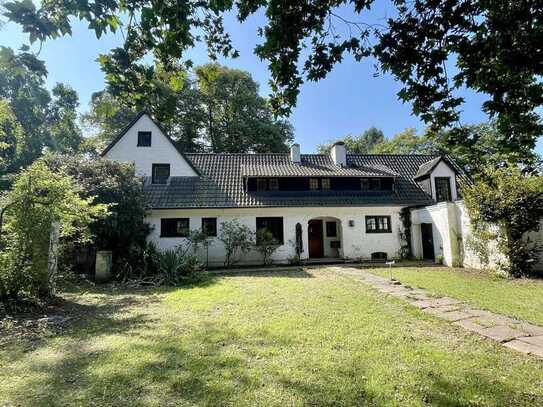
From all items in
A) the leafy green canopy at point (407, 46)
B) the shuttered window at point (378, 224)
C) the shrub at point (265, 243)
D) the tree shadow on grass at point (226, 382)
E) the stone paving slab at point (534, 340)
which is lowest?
the tree shadow on grass at point (226, 382)

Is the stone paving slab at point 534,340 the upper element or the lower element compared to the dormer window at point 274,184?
lower

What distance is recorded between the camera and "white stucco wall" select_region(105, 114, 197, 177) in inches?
666

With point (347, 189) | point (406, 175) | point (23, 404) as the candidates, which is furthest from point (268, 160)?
point (23, 404)

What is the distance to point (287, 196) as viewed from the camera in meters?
16.5

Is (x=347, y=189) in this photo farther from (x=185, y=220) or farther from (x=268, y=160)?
(x=185, y=220)

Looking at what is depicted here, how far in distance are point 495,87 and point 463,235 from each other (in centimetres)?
1115

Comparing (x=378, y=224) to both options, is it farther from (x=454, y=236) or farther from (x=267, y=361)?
(x=267, y=361)

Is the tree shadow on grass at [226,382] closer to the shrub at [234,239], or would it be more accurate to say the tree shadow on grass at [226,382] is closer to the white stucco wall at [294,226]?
the shrub at [234,239]

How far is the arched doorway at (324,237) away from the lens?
1781 cm

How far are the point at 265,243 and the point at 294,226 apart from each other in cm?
218

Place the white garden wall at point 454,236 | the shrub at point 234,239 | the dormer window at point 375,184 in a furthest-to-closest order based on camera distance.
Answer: the dormer window at point 375,184 < the shrub at point 234,239 < the white garden wall at point 454,236

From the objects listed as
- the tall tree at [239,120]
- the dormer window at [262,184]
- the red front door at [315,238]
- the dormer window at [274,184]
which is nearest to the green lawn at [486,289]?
the red front door at [315,238]

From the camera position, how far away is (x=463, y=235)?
12.9 meters

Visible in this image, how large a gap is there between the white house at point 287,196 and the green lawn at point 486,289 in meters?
4.19
